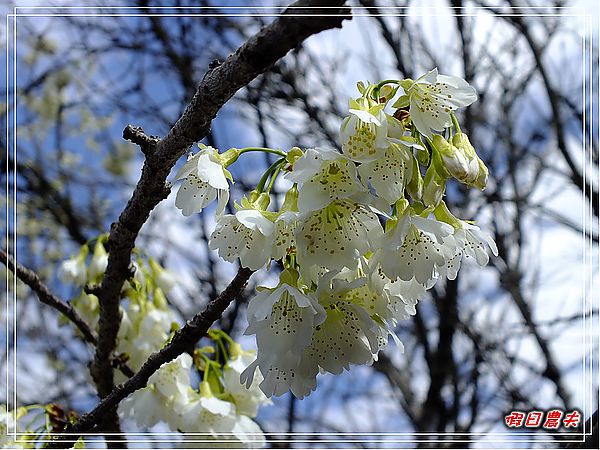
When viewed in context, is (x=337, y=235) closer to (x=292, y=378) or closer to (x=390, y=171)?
(x=390, y=171)

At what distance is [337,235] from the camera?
0.92m

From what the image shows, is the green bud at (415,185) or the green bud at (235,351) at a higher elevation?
the green bud at (235,351)

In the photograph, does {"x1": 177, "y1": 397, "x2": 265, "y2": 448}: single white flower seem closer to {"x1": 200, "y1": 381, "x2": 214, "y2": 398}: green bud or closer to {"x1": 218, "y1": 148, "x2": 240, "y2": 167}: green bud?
{"x1": 200, "y1": 381, "x2": 214, "y2": 398}: green bud

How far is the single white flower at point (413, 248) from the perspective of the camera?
3.07ft

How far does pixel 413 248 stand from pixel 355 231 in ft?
0.30

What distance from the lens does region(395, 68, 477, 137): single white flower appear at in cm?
94

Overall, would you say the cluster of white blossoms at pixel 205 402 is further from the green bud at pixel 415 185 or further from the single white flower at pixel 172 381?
the green bud at pixel 415 185

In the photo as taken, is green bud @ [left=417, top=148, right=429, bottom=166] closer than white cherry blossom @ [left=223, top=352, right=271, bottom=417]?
Yes

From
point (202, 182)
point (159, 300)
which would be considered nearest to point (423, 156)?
point (202, 182)

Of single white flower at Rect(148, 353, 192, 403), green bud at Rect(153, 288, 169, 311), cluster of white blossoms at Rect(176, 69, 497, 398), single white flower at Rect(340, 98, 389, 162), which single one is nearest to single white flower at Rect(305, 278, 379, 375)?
cluster of white blossoms at Rect(176, 69, 497, 398)

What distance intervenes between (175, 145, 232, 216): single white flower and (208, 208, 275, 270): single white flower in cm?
4

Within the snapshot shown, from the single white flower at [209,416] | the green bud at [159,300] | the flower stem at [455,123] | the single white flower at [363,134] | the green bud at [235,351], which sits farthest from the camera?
the green bud at [159,300]

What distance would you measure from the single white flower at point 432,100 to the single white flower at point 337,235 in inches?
6.1

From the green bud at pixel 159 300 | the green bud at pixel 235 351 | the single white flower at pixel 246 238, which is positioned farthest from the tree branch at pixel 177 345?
the green bud at pixel 159 300
